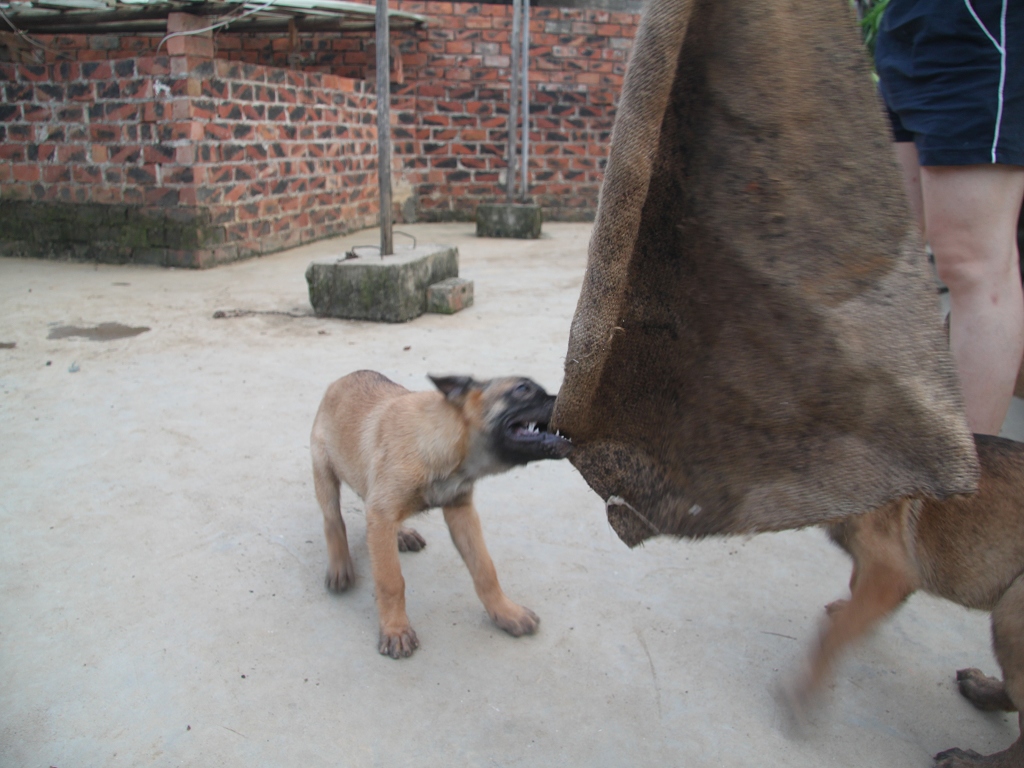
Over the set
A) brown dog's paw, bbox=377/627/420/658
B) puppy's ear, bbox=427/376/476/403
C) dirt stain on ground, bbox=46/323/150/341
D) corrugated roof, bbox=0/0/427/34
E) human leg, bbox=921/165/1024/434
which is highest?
corrugated roof, bbox=0/0/427/34

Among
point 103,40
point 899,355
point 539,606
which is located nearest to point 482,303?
point 539,606

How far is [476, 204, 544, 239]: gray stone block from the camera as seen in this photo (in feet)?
35.8

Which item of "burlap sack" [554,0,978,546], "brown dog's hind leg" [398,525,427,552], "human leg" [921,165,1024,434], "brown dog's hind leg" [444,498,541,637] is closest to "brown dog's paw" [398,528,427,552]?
"brown dog's hind leg" [398,525,427,552]

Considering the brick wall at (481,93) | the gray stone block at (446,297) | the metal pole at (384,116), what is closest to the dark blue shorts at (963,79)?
the gray stone block at (446,297)

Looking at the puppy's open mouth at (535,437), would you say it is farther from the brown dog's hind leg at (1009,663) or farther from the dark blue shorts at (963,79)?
the dark blue shorts at (963,79)

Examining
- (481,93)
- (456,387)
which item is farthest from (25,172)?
(456,387)

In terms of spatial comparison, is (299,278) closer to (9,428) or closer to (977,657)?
(9,428)

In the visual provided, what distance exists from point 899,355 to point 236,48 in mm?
12946

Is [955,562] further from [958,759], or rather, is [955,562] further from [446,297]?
[446,297]

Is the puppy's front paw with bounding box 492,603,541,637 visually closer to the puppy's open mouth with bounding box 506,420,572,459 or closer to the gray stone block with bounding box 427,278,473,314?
the puppy's open mouth with bounding box 506,420,572,459

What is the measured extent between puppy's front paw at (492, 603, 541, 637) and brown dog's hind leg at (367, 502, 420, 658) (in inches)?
10.2

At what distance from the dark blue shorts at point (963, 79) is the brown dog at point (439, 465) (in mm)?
1366

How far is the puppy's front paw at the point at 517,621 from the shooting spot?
7.80 ft

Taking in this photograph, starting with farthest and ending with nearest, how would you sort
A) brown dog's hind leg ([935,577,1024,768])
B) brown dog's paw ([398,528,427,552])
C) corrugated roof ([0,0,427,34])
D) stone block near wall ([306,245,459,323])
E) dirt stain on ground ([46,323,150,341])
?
1. corrugated roof ([0,0,427,34])
2. stone block near wall ([306,245,459,323])
3. dirt stain on ground ([46,323,150,341])
4. brown dog's paw ([398,528,427,552])
5. brown dog's hind leg ([935,577,1024,768])
